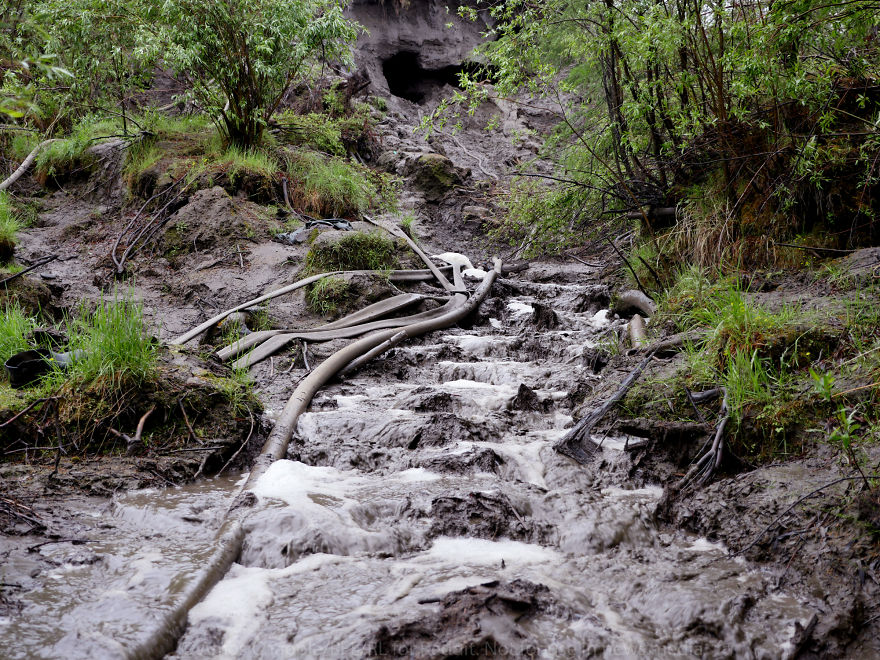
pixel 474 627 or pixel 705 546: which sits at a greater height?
pixel 474 627

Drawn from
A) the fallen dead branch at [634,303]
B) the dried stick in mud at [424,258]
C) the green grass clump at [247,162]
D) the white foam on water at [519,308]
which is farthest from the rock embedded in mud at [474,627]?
the green grass clump at [247,162]

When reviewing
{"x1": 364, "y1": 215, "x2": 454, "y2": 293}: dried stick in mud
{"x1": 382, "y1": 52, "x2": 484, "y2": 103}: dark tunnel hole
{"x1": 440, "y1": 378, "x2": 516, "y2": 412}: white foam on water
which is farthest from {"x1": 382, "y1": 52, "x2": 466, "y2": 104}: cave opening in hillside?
{"x1": 440, "y1": 378, "x2": 516, "y2": 412}: white foam on water

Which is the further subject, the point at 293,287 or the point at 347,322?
the point at 293,287

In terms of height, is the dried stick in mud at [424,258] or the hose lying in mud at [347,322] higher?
the dried stick in mud at [424,258]

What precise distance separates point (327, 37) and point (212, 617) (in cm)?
902

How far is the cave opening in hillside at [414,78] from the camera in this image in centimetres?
2043

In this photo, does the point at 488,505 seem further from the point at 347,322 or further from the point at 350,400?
the point at 347,322

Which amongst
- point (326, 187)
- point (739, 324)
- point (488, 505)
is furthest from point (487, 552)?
point (326, 187)

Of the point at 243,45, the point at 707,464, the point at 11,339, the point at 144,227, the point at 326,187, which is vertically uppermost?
the point at 243,45

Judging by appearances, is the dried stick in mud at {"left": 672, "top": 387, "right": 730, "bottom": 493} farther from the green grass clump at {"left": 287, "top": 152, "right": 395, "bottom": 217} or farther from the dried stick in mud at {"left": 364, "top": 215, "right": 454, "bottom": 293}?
the green grass clump at {"left": 287, "top": 152, "right": 395, "bottom": 217}

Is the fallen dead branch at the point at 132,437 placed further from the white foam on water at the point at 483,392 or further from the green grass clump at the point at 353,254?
the green grass clump at the point at 353,254

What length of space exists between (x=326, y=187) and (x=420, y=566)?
8.13 metres

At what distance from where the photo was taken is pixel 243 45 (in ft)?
29.4

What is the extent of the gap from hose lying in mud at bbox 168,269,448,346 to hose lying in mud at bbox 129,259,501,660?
652 mm
